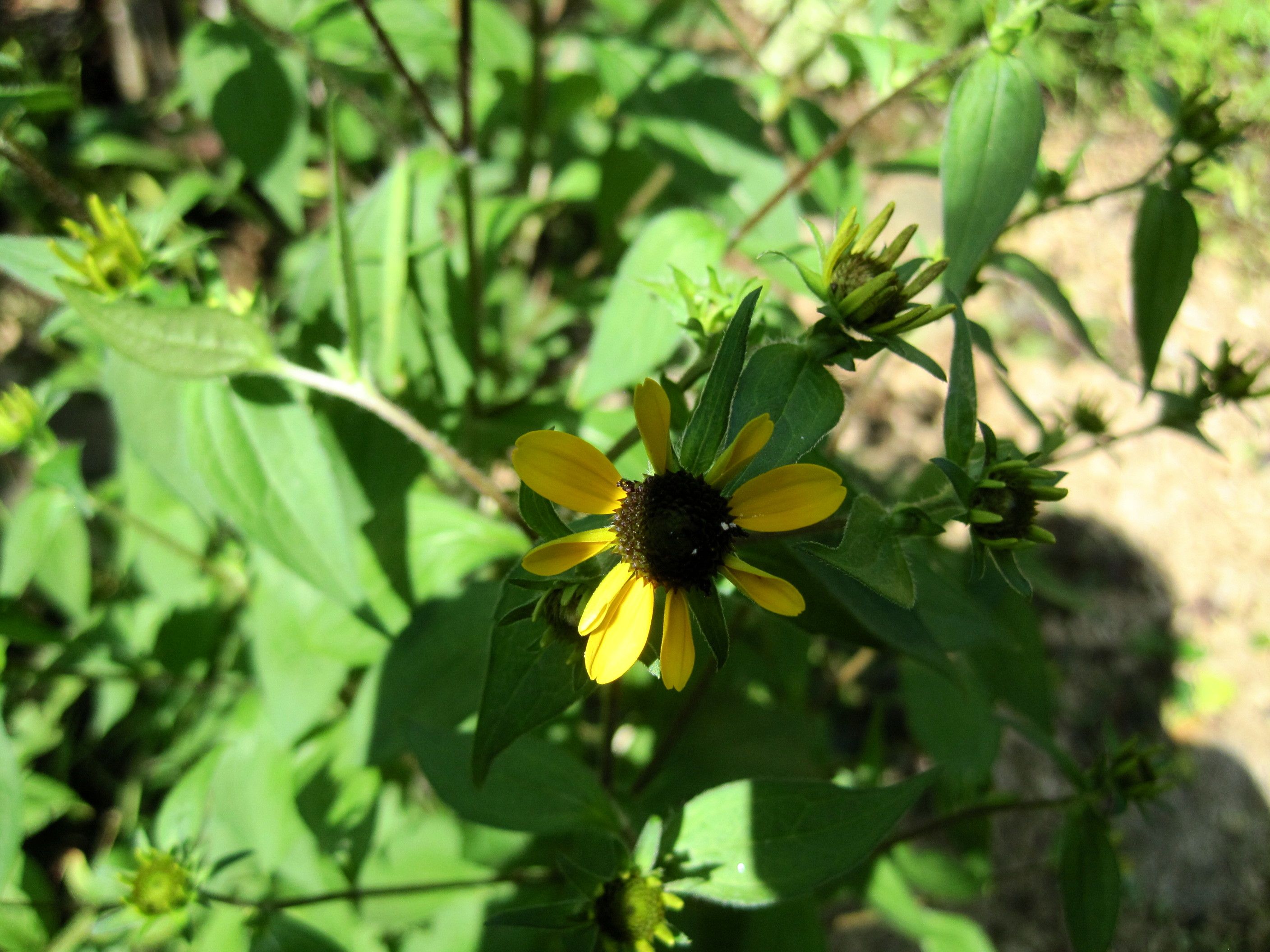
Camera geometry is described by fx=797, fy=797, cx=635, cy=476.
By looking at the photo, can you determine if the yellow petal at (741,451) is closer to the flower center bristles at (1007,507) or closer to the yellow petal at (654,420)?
the yellow petal at (654,420)

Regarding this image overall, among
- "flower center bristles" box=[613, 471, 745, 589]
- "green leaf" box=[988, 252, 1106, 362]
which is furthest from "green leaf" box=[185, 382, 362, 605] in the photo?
"green leaf" box=[988, 252, 1106, 362]

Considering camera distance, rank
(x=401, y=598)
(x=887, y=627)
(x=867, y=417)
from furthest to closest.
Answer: (x=867, y=417)
(x=401, y=598)
(x=887, y=627)

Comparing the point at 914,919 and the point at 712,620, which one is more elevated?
the point at 712,620

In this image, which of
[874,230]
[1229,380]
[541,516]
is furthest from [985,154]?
[541,516]

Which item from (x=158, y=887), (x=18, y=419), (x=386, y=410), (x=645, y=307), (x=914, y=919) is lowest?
(x=914, y=919)

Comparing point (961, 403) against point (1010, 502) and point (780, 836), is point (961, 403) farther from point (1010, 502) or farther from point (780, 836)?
point (780, 836)

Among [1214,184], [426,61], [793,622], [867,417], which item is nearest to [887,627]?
[793,622]

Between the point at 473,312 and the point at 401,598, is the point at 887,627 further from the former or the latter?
the point at 473,312
